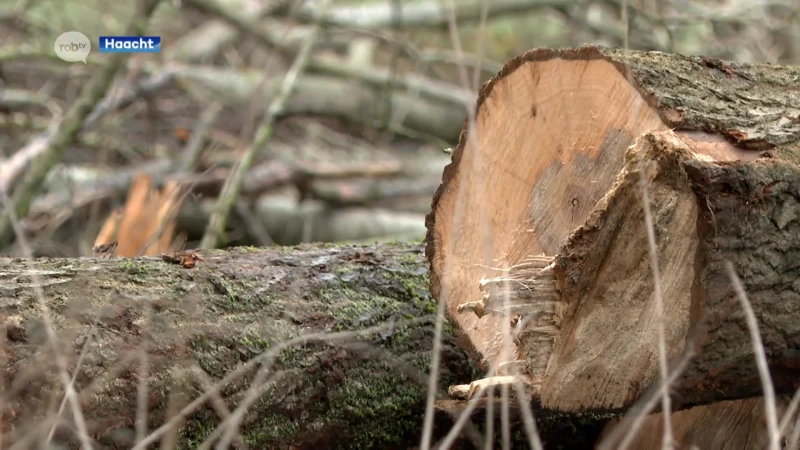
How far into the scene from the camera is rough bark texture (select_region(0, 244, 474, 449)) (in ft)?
4.83

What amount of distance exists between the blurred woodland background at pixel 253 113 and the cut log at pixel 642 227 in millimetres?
1669

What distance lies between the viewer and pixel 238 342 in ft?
5.45

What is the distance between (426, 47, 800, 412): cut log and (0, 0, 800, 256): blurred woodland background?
167 centimetres

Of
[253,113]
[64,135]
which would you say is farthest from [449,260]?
[253,113]

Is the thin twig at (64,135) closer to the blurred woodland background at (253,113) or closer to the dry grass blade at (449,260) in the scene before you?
the blurred woodland background at (253,113)

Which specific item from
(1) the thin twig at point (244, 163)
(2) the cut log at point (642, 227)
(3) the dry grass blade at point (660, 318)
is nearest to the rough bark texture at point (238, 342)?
(2) the cut log at point (642, 227)

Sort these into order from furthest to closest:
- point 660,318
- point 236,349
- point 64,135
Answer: point 64,135 → point 236,349 → point 660,318

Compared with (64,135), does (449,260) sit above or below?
below

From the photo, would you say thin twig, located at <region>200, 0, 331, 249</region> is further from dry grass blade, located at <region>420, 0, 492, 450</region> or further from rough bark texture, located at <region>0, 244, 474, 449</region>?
dry grass blade, located at <region>420, 0, 492, 450</region>

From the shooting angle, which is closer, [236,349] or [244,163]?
[236,349]

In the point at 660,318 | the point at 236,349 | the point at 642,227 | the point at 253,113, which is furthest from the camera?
the point at 253,113

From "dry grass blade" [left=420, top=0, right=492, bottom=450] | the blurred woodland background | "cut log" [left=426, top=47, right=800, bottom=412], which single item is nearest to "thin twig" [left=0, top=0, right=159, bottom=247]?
the blurred woodland background

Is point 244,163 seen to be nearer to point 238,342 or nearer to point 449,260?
point 238,342

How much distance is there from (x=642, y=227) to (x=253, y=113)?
2.82 metres
